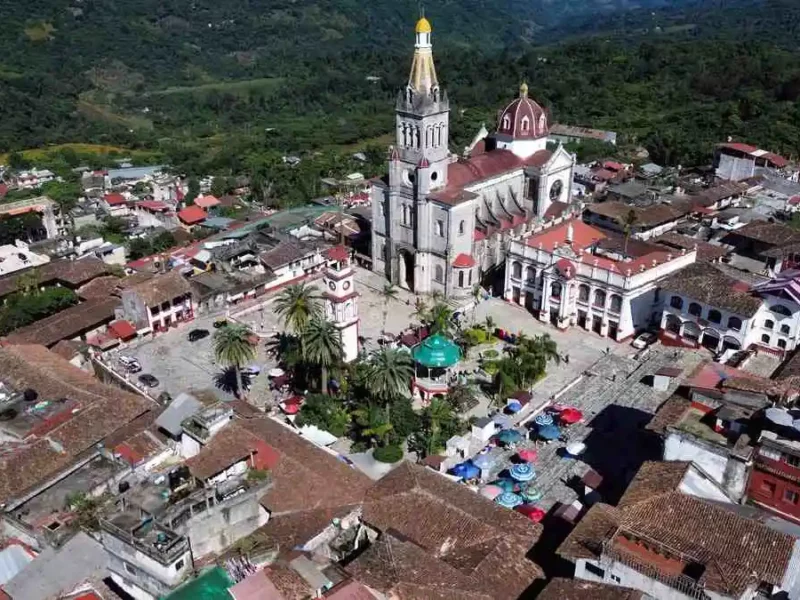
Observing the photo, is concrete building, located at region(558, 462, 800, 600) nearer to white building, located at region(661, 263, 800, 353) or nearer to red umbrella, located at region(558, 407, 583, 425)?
red umbrella, located at region(558, 407, 583, 425)

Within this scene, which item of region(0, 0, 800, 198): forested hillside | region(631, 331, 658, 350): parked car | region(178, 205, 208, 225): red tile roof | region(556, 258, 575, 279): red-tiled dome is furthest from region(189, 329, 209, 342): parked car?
region(0, 0, 800, 198): forested hillside

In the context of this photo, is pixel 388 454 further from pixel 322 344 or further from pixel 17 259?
pixel 17 259

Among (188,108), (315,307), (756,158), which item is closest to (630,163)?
(756,158)

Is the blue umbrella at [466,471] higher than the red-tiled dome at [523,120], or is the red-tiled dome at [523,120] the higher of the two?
the red-tiled dome at [523,120]

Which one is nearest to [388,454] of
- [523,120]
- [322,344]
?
[322,344]

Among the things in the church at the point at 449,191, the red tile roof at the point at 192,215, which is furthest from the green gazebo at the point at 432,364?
Answer: the red tile roof at the point at 192,215

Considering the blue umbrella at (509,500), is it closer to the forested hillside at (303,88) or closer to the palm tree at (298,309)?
the palm tree at (298,309)
